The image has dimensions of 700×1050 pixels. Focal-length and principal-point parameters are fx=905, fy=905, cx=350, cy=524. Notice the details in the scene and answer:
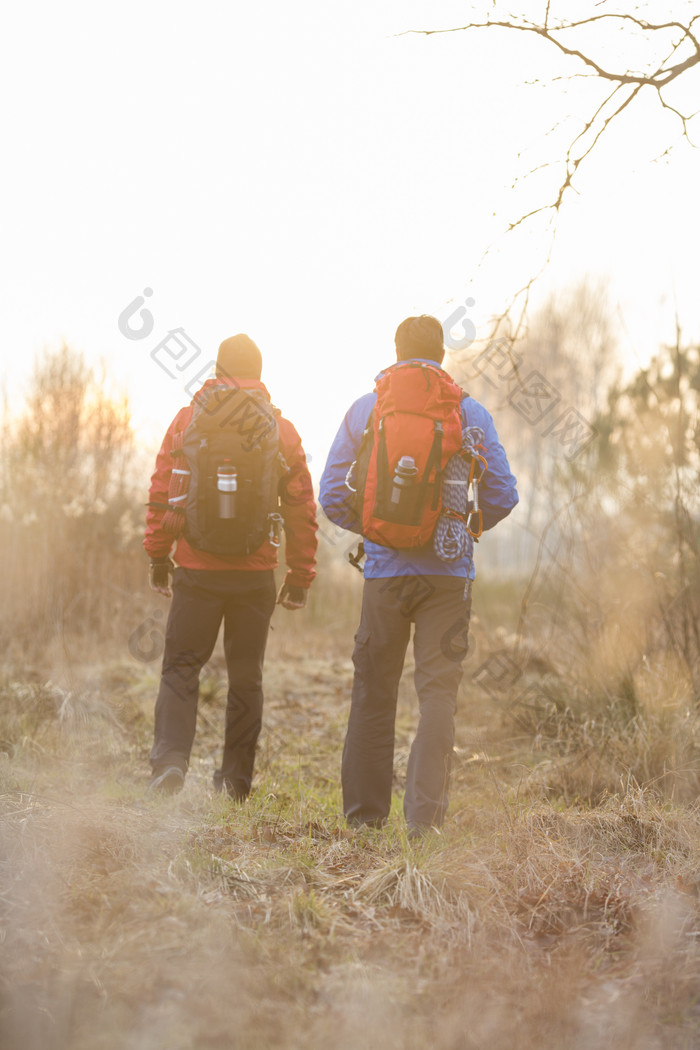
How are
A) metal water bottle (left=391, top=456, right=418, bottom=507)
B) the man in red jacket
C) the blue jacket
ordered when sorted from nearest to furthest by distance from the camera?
metal water bottle (left=391, top=456, right=418, bottom=507) < the blue jacket < the man in red jacket

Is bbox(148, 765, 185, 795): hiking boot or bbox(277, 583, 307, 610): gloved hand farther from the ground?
bbox(277, 583, 307, 610): gloved hand

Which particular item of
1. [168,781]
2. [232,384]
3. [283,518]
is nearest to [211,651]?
A: [168,781]

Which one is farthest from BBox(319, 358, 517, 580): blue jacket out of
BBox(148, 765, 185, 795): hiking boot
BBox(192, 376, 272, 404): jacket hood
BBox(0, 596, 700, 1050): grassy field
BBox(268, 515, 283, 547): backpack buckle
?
BBox(148, 765, 185, 795): hiking boot

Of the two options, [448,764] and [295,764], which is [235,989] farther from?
[295,764]

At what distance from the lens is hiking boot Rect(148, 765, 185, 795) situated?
3872 mm

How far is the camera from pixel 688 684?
4.93 m

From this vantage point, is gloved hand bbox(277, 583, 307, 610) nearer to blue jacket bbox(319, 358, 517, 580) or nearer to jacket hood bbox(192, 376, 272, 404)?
blue jacket bbox(319, 358, 517, 580)

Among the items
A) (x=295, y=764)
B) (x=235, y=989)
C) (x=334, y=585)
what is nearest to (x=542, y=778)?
(x=295, y=764)

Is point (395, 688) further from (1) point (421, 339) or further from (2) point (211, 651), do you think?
(1) point (421, 339)

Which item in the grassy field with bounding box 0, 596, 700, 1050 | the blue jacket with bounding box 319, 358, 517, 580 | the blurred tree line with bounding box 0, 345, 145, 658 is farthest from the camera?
the blurred tree line with bounding box 0, 345, 145, 658

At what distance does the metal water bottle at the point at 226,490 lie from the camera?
3832 millimetres

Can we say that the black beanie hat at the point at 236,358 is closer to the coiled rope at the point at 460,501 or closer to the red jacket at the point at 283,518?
the red jacket at the point at 283,518

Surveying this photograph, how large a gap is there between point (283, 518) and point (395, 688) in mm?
1001

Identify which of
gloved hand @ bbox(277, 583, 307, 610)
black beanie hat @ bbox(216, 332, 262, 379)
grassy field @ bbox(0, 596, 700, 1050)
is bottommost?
grassy field @ bbox(0, 596, 700, 1050)
